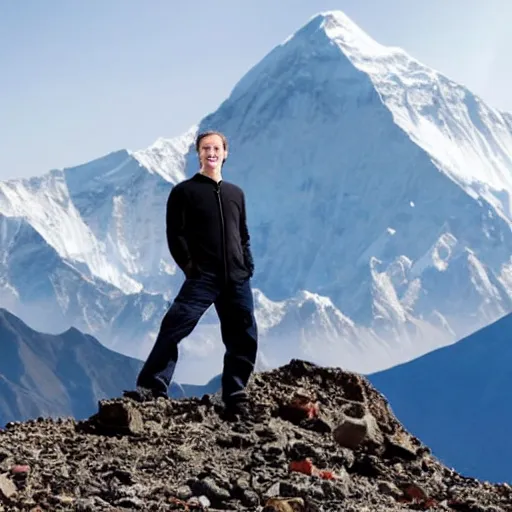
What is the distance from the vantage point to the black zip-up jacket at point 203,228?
7410 millimetres

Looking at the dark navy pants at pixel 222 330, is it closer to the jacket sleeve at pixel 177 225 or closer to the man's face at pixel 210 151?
the jacket sleeve at pixel 177 225

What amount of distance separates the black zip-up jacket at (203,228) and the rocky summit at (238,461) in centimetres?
112

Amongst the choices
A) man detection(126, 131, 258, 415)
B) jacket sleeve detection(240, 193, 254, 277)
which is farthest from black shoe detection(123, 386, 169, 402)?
jacket sleeve detection(240, 193, 254, 277)

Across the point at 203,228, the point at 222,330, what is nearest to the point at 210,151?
the point at 203,228

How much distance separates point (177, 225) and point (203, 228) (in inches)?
7.6

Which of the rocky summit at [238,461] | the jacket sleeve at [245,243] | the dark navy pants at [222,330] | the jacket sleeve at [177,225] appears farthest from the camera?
the jacket sleeve at [245,243]

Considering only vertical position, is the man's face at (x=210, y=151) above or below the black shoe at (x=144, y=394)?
above

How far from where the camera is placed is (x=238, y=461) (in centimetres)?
670

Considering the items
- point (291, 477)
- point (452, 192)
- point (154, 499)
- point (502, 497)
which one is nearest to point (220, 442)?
point (291, 477)

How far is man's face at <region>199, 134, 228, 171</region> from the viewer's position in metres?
7.45

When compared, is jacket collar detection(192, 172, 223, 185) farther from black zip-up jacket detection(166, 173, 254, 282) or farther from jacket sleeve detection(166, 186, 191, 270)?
jacket sleeve detection(166, 186, 191, 270)

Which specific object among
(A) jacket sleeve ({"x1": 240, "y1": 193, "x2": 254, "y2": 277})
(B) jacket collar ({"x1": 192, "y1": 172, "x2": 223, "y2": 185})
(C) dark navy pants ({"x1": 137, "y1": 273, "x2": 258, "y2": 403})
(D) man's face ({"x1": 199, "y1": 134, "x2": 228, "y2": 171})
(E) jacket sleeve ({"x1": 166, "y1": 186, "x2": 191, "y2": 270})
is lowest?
(C) dark navy pants ({"x1": 137, "y1": 273, "x2": 258, "y2": 403})

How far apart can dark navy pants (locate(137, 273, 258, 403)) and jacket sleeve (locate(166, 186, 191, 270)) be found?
20cm

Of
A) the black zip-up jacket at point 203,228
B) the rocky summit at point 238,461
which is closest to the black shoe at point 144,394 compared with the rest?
the rocky summit at point 238,461
